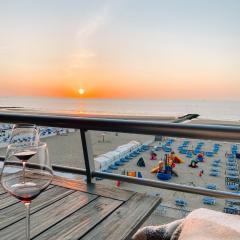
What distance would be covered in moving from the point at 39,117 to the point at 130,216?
0.95 m

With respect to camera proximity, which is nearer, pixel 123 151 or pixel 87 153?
pixel 87 153

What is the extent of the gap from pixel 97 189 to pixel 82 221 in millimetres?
367

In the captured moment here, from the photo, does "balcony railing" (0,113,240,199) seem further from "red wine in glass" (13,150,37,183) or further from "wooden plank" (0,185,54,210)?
"red wine in glass" (13,150,37,183)

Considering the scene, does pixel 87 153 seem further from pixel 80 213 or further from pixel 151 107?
pixel 151 107

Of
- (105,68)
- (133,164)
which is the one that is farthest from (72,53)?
(133,164)

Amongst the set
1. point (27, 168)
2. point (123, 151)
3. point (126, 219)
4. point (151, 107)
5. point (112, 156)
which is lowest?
point (123, 151)

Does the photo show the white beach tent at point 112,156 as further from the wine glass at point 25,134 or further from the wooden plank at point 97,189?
the wine glass at point 25,134

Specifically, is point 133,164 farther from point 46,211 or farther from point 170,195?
point 46,211

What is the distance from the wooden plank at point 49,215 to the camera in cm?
97

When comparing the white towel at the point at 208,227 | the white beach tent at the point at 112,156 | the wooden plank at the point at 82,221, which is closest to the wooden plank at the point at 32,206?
the wooden plank at the point at 82,221

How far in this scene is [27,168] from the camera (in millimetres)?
809

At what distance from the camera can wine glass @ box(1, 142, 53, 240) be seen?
769 mm

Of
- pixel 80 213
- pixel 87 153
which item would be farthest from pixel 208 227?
pixel 87 153

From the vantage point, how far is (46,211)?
1156mm
